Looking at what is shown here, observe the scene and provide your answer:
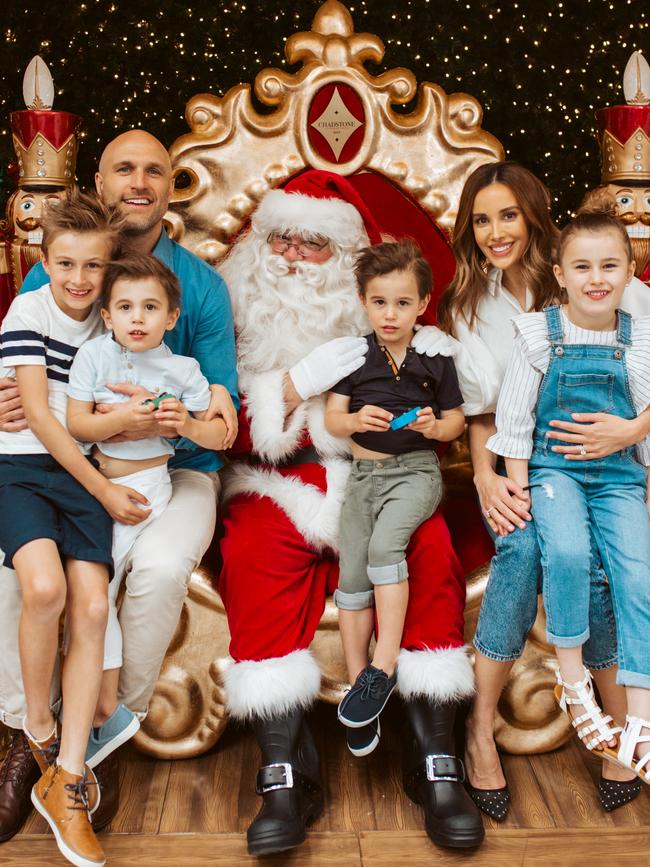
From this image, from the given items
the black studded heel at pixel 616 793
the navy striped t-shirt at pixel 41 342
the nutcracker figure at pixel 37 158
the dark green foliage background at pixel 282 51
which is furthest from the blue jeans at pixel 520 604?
the dark green foliage background at pixel 282 51

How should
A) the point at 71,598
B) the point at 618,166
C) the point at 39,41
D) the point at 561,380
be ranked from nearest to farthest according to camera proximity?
the point at 71,598 < the point at 561,380 < the point at 618,166 < the point at 39,41

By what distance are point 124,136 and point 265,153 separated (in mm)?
687

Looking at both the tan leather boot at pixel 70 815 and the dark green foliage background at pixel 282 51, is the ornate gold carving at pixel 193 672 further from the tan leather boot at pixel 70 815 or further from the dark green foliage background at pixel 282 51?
the dark green foliage background at pixel 282 51

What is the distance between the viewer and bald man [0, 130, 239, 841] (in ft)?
8.14

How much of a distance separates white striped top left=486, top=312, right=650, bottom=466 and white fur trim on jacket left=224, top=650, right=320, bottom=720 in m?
0.79

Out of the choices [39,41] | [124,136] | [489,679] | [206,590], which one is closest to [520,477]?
[489,679]

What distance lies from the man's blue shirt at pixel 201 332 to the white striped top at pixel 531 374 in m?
0.83

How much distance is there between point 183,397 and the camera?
2648 mm

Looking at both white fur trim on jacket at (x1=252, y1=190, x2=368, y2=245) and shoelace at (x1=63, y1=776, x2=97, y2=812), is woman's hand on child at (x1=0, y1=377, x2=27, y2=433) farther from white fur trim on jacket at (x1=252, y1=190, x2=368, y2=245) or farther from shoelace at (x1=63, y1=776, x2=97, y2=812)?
white fur trim on jacket at (x1=252, y1=190, x2=368, y2=245)

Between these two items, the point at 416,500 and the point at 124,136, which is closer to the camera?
the point at 416,500

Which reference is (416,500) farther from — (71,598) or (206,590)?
(71,598)

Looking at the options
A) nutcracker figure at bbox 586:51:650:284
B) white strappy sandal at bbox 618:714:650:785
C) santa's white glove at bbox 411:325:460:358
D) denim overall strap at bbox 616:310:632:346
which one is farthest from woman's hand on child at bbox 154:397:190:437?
nutcracker figure at bbox 586:51:650:284

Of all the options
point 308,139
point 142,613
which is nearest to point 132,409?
point 142,613

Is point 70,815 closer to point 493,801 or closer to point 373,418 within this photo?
point 493,801
